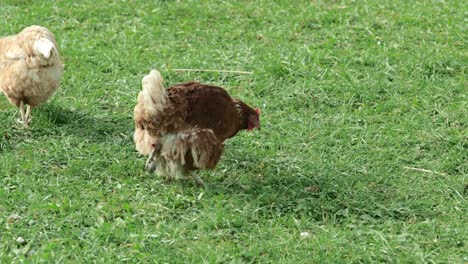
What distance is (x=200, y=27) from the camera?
9.06 m

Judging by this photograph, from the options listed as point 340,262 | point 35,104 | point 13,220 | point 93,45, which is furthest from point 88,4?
point 340,262

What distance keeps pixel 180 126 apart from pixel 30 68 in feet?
5.32

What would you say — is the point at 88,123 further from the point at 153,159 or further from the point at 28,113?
the point at 153,159

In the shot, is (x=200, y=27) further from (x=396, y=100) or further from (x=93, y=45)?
(x=396, y=100)

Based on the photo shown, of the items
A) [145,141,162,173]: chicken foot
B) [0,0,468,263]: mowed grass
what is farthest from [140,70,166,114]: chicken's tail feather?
[0,0,468,263]: mowed grass

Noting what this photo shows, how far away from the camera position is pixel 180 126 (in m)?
5.89

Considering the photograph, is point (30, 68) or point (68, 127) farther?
point (68, 127)

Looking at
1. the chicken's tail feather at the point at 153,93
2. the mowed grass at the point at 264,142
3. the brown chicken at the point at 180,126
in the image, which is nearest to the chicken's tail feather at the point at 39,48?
the mowed grass at the point at 264,142

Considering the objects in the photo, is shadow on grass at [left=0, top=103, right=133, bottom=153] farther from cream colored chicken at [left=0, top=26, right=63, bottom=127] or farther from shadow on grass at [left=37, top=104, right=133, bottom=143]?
cream colored chicken at [left=0, top=26, right=63, bottom=127]

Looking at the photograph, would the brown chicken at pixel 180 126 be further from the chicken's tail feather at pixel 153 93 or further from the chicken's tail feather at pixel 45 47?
the chicken's tail feather at pixel 45 47

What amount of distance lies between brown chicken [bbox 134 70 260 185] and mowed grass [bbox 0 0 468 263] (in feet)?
0.75

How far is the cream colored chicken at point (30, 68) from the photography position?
6.70 meters

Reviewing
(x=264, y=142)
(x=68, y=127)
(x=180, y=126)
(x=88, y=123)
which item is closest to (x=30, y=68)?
(x=68, y=127)

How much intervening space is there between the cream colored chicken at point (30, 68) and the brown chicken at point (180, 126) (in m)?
1.16
